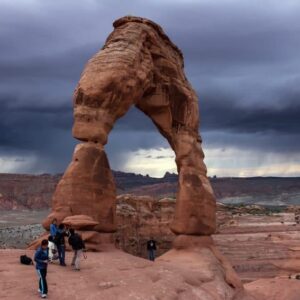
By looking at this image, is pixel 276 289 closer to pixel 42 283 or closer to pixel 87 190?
pixel 87 190

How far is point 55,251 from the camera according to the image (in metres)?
18.1

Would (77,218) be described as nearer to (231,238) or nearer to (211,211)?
(211,211)

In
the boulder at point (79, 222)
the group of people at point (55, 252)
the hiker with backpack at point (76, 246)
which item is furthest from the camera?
the boulder at point (79, 222)

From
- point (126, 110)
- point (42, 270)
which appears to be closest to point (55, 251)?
point (42, 270)

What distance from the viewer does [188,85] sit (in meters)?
29.2

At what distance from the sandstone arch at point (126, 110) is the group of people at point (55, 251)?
2874 mm

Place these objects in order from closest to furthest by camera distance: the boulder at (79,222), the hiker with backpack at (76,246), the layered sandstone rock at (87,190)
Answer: the hiker with backpack at (76,246), the boulder at (79,222), the layered sandstone rock at (87,190)

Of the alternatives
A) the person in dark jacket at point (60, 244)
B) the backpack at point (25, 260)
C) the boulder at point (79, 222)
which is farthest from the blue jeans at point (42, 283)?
the boulder at point (79, 222)

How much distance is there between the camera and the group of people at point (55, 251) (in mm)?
13984

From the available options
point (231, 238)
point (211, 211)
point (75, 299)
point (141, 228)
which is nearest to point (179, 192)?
point (211, 211)

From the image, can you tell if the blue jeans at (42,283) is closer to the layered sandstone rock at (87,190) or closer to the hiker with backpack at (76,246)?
the hiker with backpack at (76,246)

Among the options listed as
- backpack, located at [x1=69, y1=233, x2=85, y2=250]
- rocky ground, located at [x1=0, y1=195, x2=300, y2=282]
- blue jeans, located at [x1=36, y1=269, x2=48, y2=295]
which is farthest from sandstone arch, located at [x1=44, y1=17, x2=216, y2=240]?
rocky ground, located at [x1=0, y1=195, x2=300, y2=282]

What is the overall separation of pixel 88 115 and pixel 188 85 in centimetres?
851

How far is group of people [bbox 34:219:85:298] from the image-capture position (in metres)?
14.0
